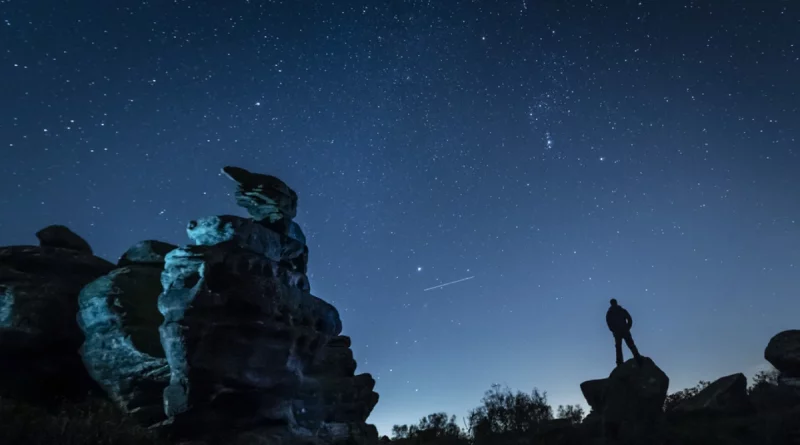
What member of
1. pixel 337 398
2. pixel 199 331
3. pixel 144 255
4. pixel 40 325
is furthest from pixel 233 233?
pixel 40 325

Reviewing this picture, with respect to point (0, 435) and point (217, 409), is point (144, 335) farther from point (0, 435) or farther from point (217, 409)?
point (0, 435)

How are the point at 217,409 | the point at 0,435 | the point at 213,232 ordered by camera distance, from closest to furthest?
the point at 0,435 → the point at 217,409 → the point at 213,232

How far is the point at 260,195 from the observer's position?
84.6ft

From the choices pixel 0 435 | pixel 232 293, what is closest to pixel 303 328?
pixel 232 293

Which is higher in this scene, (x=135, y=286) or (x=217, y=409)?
(x=135, y=286)

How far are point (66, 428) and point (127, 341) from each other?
7867mm

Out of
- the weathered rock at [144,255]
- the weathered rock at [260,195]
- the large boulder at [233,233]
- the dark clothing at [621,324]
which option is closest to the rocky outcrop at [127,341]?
the weathered rock at [144,255]

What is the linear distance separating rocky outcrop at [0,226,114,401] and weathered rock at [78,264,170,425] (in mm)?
1175

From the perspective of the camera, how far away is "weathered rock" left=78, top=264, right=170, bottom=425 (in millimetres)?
23062

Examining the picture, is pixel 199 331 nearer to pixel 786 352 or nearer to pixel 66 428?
pixel 66 428

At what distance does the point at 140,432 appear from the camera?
1905cm

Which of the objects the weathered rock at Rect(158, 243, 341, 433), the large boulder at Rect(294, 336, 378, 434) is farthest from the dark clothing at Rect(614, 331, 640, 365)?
the weathered rock at Rect(158, 243, 341, 433)

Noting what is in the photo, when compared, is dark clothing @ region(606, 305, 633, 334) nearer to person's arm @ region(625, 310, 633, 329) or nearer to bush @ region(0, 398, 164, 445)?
person's arm @ region(625, 310, 633, 329)

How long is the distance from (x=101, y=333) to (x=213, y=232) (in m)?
8.50
